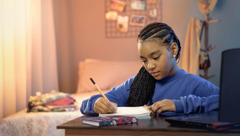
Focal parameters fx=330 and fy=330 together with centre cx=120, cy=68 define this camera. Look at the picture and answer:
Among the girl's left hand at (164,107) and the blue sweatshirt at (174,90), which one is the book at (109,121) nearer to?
the girl's left hand at (164,107)

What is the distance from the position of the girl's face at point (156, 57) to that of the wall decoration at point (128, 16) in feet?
8.59

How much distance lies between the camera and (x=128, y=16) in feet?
12.8

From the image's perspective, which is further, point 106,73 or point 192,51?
point 106,73

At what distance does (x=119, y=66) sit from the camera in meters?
3.48

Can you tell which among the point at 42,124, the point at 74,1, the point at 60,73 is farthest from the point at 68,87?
the point at 42,124

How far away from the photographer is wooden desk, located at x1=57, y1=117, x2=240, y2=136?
79cm

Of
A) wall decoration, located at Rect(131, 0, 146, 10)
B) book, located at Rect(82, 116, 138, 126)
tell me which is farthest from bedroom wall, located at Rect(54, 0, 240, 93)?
book, located at Rect(82, 116, 138, 126)

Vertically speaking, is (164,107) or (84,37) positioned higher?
(84,37)

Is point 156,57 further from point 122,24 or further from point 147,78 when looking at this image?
point 122,24

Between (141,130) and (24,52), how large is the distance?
81.7 inches

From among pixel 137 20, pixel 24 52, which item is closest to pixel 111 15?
pixel 137 20


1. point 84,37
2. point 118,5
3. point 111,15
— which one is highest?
point 118,5

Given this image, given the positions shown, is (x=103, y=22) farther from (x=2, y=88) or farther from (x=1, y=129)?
(x=1, y=129)

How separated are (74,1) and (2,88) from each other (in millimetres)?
1870
